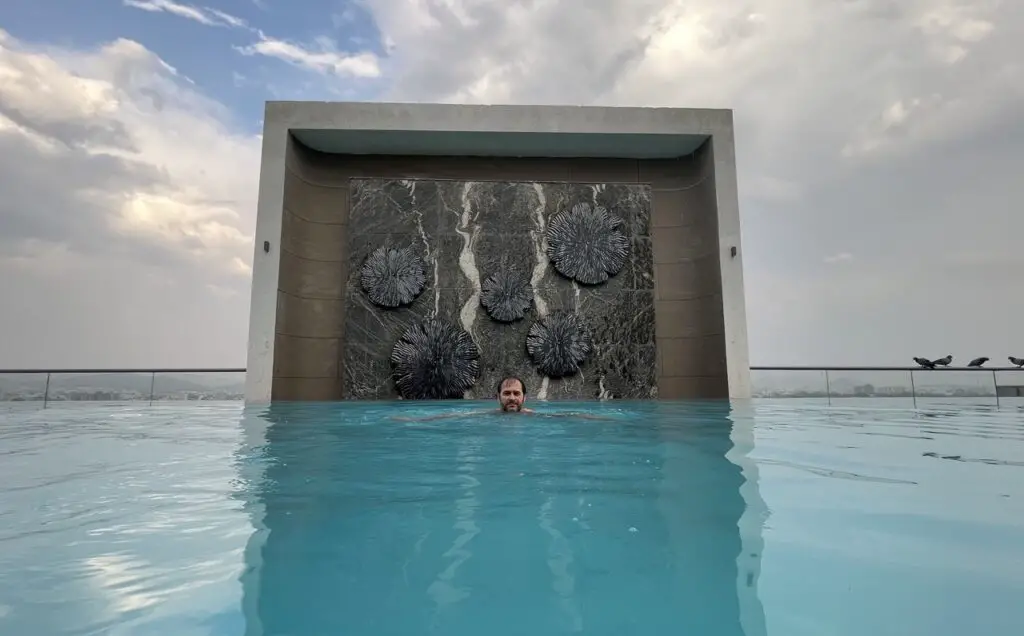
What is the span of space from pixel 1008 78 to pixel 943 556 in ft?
37.4

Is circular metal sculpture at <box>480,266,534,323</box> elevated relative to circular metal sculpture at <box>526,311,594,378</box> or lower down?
elevated

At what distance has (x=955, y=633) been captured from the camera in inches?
28.4

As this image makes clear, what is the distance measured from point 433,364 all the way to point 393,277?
1.49m

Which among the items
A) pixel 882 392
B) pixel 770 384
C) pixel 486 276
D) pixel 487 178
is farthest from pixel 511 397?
pixel 882 392

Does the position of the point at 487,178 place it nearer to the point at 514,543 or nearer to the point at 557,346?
the point at 557,346

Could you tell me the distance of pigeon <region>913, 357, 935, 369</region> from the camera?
901cm

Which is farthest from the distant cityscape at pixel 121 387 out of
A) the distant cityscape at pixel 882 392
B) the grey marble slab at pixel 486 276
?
the distant cityscape at pixel 882 392

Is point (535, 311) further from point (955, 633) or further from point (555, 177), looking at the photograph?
point (955, 633)

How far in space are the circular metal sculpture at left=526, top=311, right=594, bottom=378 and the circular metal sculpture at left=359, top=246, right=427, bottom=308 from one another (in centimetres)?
191

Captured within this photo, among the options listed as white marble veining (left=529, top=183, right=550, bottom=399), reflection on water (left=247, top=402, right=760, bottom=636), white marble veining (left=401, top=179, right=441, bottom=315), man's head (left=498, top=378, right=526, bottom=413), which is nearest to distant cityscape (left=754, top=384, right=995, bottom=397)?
white marble veining (left=529, top=183, right=550, bottom=399)

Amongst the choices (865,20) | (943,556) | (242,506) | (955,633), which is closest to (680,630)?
(955,633)

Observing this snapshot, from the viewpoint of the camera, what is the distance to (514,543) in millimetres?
1127

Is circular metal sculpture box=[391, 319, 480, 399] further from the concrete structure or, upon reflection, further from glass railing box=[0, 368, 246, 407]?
glass railing box=[0, 368, 246, 407]

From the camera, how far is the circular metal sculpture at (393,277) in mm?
8016
